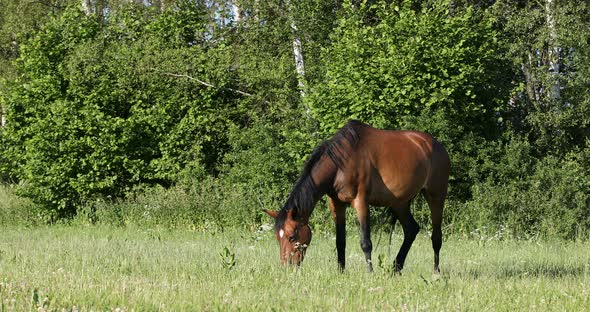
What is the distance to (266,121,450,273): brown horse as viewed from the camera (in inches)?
321

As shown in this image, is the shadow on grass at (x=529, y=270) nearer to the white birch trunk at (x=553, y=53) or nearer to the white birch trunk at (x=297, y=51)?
the white birch trunk at (x=553, y=53)

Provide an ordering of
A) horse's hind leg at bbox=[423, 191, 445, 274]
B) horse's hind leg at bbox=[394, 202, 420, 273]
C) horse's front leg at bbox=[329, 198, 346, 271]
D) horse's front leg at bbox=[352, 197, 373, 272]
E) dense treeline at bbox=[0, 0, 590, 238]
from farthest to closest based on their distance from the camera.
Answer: dense treeline at bbox=[0, 0, 590, 238] < horse's hind leg at bbox=[423, 191, 445, 274] < horse's hind leg at bbox=[394, 202, 420, 273] < horse's front leg at bbox=[329, 198, 346, 271] < horse's front leg at bbox=[352, 197, 373, 272]

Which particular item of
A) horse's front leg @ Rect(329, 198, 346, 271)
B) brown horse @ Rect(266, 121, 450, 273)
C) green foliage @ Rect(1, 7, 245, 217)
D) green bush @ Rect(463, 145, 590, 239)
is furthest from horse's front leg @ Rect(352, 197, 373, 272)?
green foliage @ Rect(1, 7, 245, 217)

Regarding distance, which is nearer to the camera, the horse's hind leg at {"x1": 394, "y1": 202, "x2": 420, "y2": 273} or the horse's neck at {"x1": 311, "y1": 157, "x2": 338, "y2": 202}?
the horse's neck at {"x1": 311, "y1": 157, "x2": 338, "y2": 202}

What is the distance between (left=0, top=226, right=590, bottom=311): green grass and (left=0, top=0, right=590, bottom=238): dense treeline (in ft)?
12.9

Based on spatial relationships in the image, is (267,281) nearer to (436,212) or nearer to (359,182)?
(359,182)

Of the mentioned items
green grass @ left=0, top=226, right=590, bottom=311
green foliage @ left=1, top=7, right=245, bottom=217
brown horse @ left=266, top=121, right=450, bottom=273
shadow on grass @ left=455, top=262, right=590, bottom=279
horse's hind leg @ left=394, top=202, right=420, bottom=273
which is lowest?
shadow on grass @ left=455, top=262, right=590, bottom=279

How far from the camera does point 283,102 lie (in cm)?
1847

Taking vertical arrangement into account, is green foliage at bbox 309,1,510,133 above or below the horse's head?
above

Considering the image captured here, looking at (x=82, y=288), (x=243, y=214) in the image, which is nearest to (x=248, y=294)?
(x=82, y=288)

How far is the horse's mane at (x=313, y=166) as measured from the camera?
821 centimetres

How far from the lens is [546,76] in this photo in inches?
666

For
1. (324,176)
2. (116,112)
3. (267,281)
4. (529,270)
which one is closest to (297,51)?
(116,112)

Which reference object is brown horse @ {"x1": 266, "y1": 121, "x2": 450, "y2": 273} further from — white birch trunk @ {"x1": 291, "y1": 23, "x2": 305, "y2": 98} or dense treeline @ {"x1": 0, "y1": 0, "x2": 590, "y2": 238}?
white birch trunk @ {"x1": 291, "y1": 23, "x2": 305, "y2": 98}
